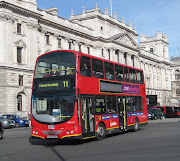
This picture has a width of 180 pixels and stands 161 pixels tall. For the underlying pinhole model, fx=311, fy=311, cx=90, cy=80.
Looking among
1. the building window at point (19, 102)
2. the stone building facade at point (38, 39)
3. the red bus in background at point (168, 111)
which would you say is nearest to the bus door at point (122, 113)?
the stone building facade at point (38, 39)

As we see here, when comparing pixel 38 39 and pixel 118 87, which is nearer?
pixel 118 87

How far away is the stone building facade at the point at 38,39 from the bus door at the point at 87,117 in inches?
964

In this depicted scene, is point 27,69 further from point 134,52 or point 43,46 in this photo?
point 134,52

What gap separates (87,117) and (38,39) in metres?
32.4

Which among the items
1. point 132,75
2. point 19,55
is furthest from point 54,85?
point 19,55

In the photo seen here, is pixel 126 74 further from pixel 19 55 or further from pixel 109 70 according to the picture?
pixel 19 55

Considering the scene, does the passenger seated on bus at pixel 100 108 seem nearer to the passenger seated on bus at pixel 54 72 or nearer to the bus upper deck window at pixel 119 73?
the bus upper deck window at pixel 119 73

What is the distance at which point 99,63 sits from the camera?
16.2 meters

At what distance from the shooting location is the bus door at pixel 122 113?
18.2 m

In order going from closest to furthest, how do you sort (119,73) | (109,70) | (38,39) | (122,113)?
1. (109,70)
2. (119,73)
3. (122,113)
4. (38,39)

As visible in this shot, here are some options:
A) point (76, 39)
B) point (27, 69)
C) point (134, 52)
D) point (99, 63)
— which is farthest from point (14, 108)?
point (134, 52)

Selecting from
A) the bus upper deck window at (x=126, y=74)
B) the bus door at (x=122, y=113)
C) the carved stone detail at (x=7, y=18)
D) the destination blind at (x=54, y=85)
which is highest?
the carved stone detail at (x=7, y=18)

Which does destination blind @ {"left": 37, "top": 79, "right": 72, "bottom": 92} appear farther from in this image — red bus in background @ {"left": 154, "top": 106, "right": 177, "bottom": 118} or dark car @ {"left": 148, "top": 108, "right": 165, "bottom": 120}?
red bus in background @ {"left": 154, "top": 106, "right": 177, "bottom": 118}

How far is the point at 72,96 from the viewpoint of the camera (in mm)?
13742
